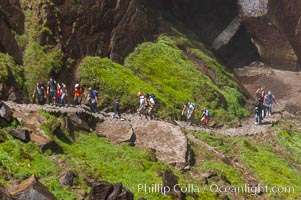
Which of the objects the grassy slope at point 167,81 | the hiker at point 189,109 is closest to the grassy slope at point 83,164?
the grassy slope at point 167,81

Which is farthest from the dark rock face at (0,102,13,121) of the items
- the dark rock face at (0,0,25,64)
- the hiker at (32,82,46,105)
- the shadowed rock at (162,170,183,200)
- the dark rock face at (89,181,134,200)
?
the dark rock face at (0,0,25,64)

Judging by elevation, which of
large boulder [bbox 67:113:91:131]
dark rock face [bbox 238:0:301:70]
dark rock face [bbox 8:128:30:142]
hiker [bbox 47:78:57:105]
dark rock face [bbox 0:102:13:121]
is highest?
dark rock face [bbox 238:0:301:70]

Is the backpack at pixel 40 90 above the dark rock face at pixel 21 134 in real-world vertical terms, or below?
above

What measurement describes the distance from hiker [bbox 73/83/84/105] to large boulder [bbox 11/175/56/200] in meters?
17.3

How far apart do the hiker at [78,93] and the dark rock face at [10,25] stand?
16.7 feet

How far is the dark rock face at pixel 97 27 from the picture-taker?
40062mm

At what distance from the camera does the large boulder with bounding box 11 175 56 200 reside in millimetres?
16561

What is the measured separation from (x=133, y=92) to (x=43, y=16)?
9545mm

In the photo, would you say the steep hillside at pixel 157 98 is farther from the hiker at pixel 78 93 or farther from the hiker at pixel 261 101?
the hiker at pixel 78 93

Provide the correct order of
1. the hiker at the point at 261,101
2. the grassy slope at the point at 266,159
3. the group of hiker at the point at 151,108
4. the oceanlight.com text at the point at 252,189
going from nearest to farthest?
the oceanlight.com text at the point at 252,189 < the grassy slope at the point at 266,159 < the group of hiker at the point at 151,108 < the hiker at the point at 261,101

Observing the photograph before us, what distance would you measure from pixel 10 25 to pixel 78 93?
8.27m

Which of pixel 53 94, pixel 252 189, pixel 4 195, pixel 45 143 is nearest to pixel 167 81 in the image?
pixel 53 94

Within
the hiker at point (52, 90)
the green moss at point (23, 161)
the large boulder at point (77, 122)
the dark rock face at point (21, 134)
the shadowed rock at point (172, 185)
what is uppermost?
the hiker at point (52, 90)

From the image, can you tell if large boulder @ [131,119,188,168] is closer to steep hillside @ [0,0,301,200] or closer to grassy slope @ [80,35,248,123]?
steep hillside @ [0,0,301,200]
